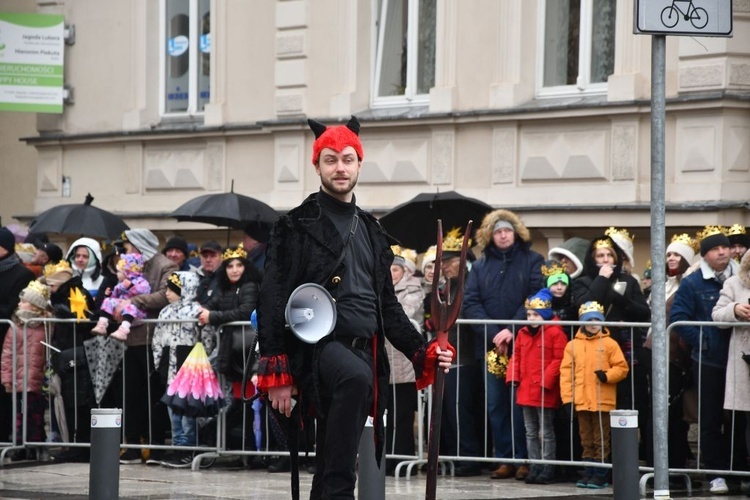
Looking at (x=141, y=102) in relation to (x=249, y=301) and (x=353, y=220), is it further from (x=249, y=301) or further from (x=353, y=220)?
(x=353, y=220)

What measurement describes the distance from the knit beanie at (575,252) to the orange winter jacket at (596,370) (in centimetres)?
110

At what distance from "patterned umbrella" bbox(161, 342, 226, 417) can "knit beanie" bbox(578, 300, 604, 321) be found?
308 cm

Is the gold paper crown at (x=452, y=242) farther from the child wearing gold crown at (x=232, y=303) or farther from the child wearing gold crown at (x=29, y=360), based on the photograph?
the child wearing gold crown at (x=29, y=360)

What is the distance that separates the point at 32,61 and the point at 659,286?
1463 centimetres

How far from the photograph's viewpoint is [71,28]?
2219 centimetres

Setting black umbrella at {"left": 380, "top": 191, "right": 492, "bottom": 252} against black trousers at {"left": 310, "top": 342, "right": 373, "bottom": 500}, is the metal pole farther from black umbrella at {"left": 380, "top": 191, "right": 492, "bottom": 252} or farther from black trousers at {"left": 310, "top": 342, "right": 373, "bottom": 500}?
black umbrella at {"left": 380, "top": 191, "right": 492, "bottom": 252}

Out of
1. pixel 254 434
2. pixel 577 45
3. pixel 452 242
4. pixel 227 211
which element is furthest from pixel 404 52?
pixel 254 434

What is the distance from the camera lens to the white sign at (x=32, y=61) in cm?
2081

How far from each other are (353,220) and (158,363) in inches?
235

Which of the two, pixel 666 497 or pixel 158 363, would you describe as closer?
pixel 666 497

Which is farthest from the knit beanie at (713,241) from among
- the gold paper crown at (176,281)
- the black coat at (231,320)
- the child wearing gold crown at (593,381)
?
the gold paper crown at (176,281)

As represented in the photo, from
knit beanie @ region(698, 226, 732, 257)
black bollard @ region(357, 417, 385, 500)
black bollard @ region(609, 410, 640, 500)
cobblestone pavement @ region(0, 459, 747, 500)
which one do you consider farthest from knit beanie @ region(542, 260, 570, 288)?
black bollard @ region(609, 410, 640, 500)

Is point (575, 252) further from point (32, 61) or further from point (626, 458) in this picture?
point (32, 61)

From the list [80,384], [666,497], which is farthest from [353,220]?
[80,384]
